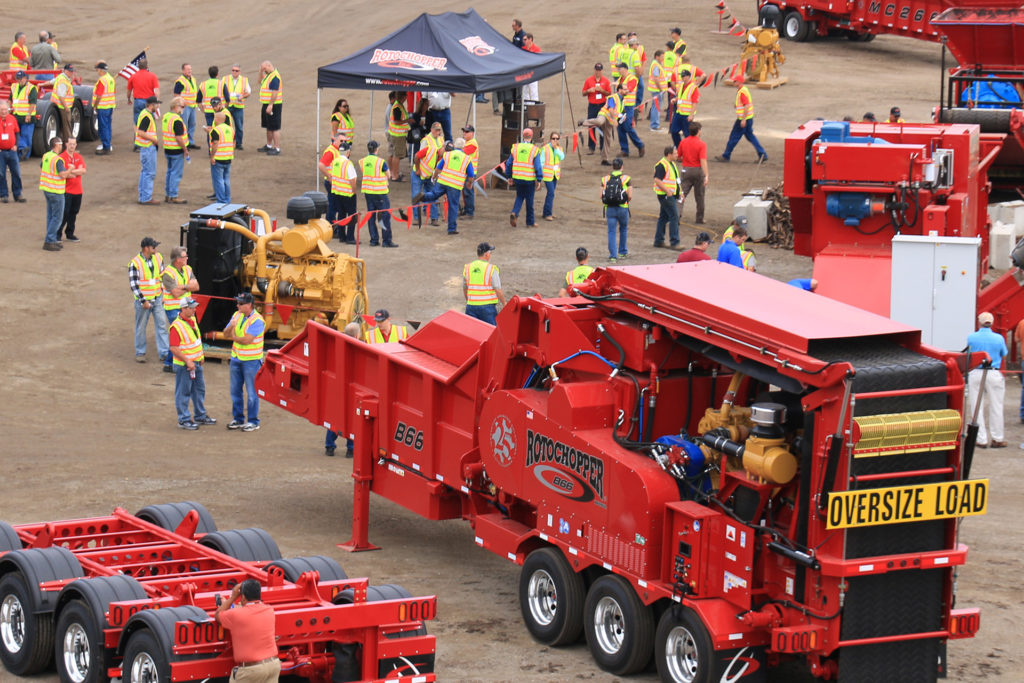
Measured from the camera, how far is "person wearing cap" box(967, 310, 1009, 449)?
55.3ft

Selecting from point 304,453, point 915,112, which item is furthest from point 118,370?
point 915,112

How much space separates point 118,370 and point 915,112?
19689 mm

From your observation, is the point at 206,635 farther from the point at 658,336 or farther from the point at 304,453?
the point at 304,453

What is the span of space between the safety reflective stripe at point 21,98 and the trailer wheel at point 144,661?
18886mm

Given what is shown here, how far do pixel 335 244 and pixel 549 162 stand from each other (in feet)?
12.3

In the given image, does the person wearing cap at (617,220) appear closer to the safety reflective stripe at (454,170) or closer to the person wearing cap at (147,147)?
the safety reflective stripe at (454,170)

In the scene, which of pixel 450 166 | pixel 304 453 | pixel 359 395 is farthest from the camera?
pixel 450 166

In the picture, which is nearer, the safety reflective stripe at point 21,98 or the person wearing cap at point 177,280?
the person wearing cap at point 177,280

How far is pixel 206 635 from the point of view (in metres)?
9.49

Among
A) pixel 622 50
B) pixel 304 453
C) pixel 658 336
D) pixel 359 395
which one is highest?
pixel 622 50

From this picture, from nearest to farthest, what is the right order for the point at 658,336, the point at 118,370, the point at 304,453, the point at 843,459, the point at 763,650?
the point at 843,459, the point at 763,650, the point at 658,336, the point at 304,453, the point at 118,370

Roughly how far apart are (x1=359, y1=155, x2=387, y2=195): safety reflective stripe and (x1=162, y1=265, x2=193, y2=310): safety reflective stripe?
5.02 meters

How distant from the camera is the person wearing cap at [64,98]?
27684 millimetres

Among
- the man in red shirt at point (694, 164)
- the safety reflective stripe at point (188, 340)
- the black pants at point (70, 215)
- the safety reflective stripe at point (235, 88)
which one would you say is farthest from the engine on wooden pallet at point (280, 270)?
the safety reflective stripe at point (235, 88)
